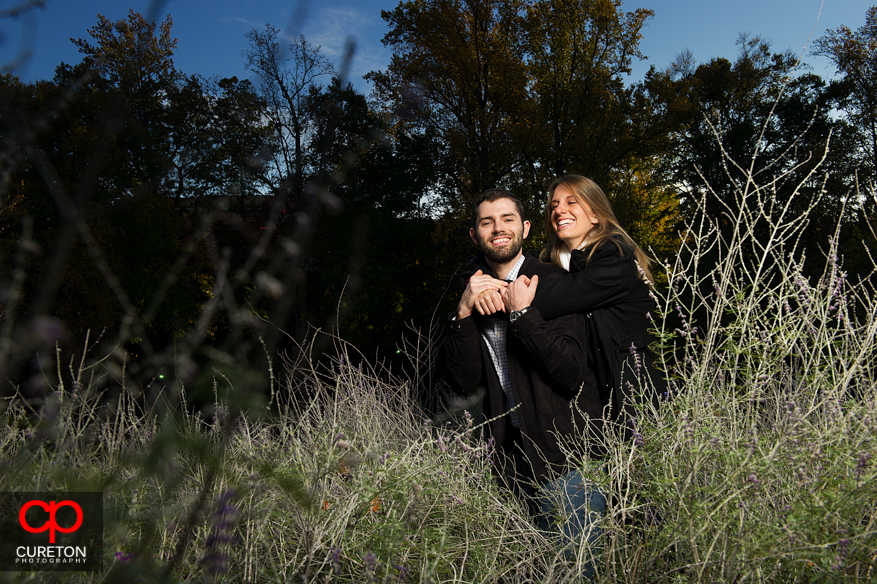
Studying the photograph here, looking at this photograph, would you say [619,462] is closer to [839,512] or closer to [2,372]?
[839,512]

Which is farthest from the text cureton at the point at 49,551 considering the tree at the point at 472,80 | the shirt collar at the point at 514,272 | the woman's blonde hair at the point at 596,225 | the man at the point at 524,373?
the tree at the point at 472,80

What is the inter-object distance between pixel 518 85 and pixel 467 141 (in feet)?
7.84

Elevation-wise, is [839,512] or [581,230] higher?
[581,230]

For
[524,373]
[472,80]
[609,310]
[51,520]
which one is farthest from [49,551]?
[472,80]

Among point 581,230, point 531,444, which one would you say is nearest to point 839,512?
point 531,444

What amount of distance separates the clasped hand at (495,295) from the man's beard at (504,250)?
27 centimetres

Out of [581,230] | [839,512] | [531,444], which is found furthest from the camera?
[581,230]

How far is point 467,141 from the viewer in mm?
17828

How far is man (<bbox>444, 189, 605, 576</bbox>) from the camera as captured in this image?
261cm

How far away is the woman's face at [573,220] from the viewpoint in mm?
3260

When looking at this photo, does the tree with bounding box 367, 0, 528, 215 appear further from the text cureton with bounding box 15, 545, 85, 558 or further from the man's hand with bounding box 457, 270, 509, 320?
the text cureton with bounding box 15, 545, 85, 558

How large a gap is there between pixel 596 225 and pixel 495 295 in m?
0.87

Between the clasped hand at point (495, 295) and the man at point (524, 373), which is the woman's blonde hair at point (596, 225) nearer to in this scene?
the man at point (524, 373)

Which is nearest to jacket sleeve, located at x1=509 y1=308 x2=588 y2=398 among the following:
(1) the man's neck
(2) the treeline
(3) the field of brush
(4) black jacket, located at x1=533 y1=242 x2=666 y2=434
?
(4) black jacket, located at x1=533 y1=242 x2=666 y2=434
